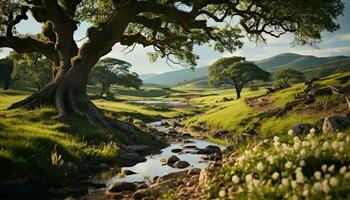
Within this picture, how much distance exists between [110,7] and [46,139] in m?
19.9

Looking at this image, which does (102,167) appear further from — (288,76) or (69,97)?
(288,76)

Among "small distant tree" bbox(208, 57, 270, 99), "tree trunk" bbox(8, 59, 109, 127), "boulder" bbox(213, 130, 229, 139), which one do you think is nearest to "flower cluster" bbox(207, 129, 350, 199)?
"tree trunk" bbox(8, 59, 109, 127)

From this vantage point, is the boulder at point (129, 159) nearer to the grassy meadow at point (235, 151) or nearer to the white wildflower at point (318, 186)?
the grassy meadow at point (235, 151)

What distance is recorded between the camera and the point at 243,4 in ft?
123

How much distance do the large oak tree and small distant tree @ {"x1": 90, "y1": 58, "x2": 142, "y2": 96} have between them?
99.9 meters

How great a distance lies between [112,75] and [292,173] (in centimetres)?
13704

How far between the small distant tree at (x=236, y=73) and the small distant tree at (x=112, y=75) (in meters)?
29.9

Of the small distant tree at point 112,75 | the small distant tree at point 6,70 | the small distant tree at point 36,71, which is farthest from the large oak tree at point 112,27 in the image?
the small distant tree at point 112,75

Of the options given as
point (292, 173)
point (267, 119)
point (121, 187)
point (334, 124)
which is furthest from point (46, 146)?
point (267, 119)

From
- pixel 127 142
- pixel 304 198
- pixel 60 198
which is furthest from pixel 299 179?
pixel 127 142

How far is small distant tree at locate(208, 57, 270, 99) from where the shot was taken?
118 meters

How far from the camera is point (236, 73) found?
117812 mm

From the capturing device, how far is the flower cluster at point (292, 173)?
945cm

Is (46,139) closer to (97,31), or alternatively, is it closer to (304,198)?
(97,31)
